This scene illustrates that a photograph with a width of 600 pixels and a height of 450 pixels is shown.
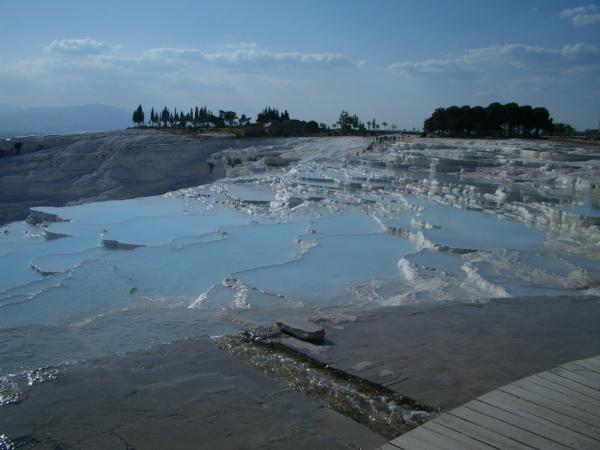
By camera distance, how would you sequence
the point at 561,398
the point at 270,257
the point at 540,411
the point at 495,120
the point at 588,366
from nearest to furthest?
1. the point at 540,411
2. the point at 561,398
3. the point at 588,366
4. the point at 270,257
5. the point at 495,120

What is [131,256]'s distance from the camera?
7699 millimetres

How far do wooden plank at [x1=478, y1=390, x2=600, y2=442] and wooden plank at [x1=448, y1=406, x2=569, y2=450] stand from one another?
6.1 inches

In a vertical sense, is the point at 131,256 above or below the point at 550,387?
below

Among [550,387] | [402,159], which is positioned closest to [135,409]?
[550,387]

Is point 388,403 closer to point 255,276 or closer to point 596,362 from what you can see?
point 596,362

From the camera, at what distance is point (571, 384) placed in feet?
9.27

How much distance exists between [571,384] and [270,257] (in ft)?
17.3

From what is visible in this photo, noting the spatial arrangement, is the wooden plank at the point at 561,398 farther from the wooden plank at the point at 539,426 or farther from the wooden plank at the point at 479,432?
the wooden plank at the point at 479,432

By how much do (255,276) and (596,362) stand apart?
4.11 meters

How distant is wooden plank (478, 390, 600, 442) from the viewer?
7.77 feet

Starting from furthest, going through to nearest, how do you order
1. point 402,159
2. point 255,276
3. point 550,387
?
point 402,159 → point 255,276 → point 550,387

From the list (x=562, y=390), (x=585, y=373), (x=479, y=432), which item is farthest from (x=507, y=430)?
(x=585, y=373)

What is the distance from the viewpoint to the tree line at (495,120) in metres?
38.6

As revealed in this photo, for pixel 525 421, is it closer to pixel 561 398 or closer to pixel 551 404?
pixel 551 404
